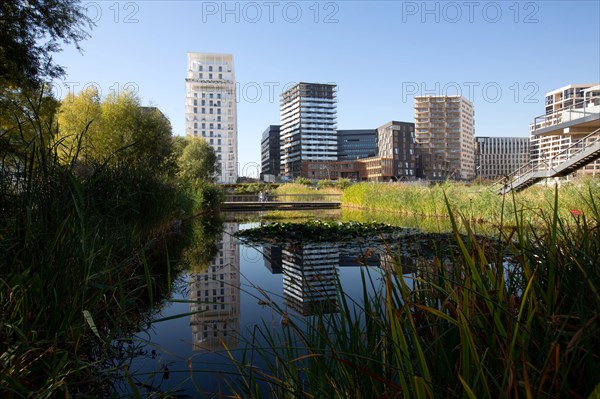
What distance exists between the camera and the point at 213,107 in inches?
3521

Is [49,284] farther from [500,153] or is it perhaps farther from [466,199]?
[500,153]

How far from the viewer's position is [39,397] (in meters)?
1.10

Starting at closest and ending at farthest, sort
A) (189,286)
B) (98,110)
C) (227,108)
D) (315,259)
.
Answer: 1. (189,286)
2. (315,259)
3. (98,110)
4. (227,108)

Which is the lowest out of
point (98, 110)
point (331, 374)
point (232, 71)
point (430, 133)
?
point (331, 374)

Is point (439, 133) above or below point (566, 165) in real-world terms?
above

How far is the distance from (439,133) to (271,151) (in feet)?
189

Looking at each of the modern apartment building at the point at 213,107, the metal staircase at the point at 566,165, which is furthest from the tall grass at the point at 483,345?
the modern apartment building at the point at 213,107

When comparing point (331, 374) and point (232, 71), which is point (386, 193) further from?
point (232, 71)

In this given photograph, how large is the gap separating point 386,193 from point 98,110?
18716 millimetres

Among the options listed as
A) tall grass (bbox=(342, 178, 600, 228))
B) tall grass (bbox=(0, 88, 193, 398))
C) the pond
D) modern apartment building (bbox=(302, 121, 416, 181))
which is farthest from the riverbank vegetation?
modern apartment building (bbox=(302, 121, 416, 181))

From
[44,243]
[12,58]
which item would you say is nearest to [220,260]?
[44,243]

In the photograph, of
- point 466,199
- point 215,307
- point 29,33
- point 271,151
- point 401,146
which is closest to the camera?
point 215,307

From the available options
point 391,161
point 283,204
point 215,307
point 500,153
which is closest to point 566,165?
point 283,204

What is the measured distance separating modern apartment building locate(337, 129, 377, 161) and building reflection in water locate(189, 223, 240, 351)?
451 ft
